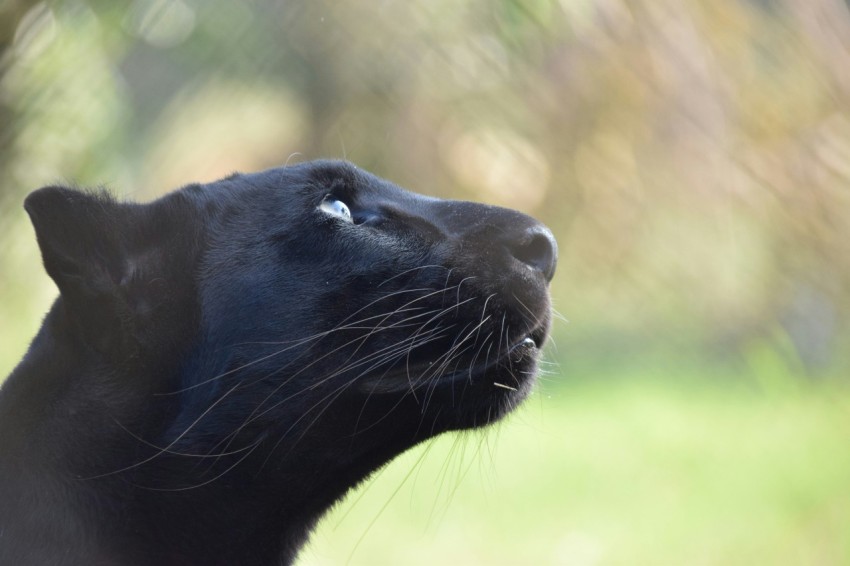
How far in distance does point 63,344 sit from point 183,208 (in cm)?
49

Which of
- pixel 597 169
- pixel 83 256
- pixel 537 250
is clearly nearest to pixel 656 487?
pixel 597 169

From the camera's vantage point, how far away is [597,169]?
488cm

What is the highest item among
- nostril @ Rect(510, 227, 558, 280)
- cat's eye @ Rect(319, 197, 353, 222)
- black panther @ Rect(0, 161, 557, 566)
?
nostril @ Rect(510, 227, 558, 280)

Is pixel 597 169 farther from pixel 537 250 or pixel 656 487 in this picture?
pixel 537 250

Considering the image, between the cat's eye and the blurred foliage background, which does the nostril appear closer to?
the cat's eye

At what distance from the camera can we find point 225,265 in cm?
242

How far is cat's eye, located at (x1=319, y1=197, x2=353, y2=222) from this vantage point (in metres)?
2.47

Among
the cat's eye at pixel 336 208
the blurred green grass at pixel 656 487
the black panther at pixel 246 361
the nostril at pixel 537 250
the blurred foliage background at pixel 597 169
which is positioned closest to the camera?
the black panther at pixel 246 361

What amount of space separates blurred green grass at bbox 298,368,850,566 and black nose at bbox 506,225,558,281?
2210 millimetres

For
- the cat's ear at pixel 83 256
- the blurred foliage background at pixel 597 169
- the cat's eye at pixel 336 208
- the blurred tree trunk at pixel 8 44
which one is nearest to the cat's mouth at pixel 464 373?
the cat's eye at pixel 336 208

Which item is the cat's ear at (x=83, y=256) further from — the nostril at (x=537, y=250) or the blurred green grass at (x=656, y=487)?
the blurred green grass at (x=656, y=487)

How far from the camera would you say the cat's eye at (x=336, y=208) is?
A: 247 centimetres

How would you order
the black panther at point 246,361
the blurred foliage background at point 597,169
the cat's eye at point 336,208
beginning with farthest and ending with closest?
the blurred foliage background at point 597,169 < the cat's eye at point 336,208 < the black panther at point 246,361

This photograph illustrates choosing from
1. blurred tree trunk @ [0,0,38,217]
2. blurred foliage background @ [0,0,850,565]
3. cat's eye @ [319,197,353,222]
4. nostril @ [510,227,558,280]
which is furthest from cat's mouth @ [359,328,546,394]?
blurred tree trunk @ [0,0,38,217]
